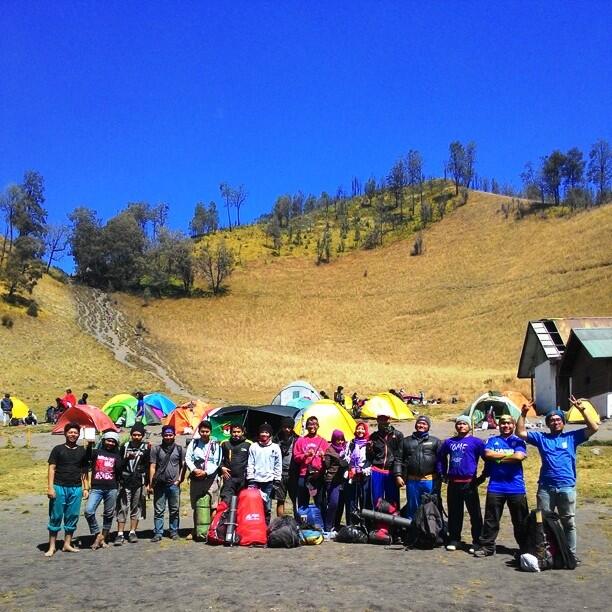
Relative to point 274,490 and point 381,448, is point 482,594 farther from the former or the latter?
point 274,490

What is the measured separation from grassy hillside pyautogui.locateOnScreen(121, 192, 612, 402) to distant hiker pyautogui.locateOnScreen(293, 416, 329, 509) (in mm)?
31069

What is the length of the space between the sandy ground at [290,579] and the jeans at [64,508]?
37 cm

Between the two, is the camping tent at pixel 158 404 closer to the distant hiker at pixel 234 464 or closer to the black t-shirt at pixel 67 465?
the distant hiker at pixel 234 464

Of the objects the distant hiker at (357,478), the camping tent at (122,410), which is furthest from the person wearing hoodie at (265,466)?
the camping tent at (122,410)

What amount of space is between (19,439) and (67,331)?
35.2 m

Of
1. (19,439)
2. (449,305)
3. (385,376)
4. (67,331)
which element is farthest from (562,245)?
(19,439)

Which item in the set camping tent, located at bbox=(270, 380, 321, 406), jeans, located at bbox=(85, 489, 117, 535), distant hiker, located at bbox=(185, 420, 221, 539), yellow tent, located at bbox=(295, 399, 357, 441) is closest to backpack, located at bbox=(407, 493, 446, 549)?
distant hiker, located at bbox=(185, 420, 221, 539)

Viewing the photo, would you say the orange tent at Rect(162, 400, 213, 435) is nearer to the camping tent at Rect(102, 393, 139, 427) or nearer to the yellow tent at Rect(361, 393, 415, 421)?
the camping tent at Rect(102, 393, 139, 427)

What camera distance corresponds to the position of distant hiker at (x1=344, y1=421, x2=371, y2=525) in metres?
9.02

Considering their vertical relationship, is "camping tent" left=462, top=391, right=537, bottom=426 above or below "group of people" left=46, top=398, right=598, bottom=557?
above

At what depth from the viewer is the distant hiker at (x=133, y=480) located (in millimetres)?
9000

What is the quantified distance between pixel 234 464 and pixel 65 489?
225 cm

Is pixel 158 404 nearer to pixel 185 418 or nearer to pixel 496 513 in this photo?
pixel 185 418

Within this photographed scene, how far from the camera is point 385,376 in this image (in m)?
49.2
